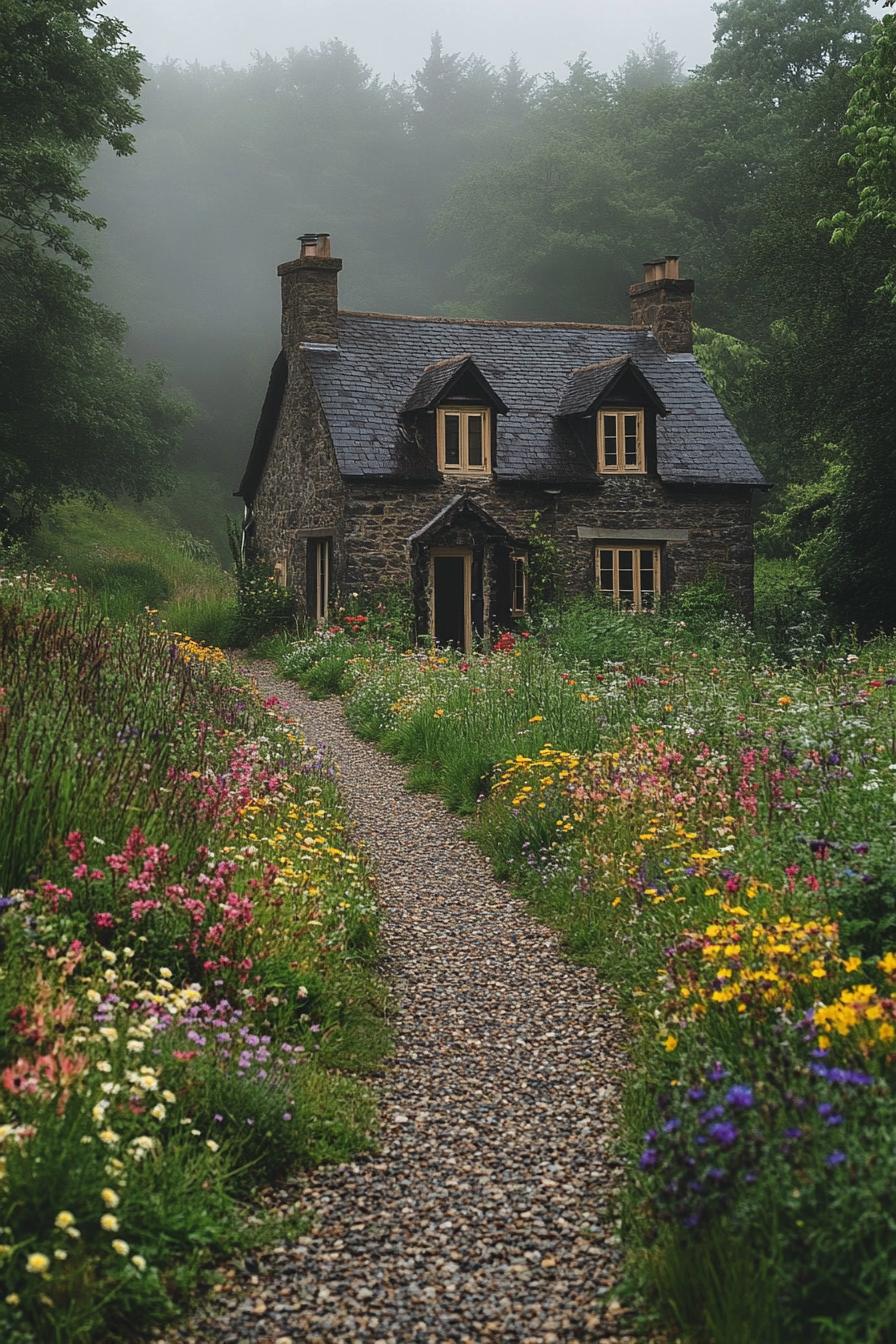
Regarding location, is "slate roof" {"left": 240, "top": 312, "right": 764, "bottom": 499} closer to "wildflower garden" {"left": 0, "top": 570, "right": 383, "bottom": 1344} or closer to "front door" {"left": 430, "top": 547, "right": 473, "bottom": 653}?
"front door" {"left": 430, "top": 547, "right": 473, "bottom": 653}

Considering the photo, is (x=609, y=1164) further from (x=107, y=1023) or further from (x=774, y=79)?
(x=774, y=79)

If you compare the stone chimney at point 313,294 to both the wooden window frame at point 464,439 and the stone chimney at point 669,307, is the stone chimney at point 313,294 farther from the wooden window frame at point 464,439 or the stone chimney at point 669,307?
the stone chimney at point 669,307

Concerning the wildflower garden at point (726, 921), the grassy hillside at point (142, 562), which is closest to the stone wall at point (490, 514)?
the grassy hillside at point (142, 562)

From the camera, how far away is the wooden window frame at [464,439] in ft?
75.7

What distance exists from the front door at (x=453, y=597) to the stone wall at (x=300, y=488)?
1.88 m

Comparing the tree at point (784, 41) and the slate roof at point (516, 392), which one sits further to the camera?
the tree at point (784, 41)

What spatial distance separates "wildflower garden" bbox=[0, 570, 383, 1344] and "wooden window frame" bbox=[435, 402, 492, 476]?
15.4 m

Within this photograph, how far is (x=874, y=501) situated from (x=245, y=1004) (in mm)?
20860

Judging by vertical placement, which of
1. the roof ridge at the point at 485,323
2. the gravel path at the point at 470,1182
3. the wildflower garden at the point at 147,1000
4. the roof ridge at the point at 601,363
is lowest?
the gravel path at the point at 470,1182

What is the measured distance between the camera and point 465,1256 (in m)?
4.06

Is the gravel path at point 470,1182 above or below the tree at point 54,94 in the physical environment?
below

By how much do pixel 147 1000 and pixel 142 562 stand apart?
25.4m

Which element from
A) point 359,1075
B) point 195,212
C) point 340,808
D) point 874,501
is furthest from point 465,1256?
point 195,212

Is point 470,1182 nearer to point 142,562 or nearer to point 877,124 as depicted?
point 877,124
